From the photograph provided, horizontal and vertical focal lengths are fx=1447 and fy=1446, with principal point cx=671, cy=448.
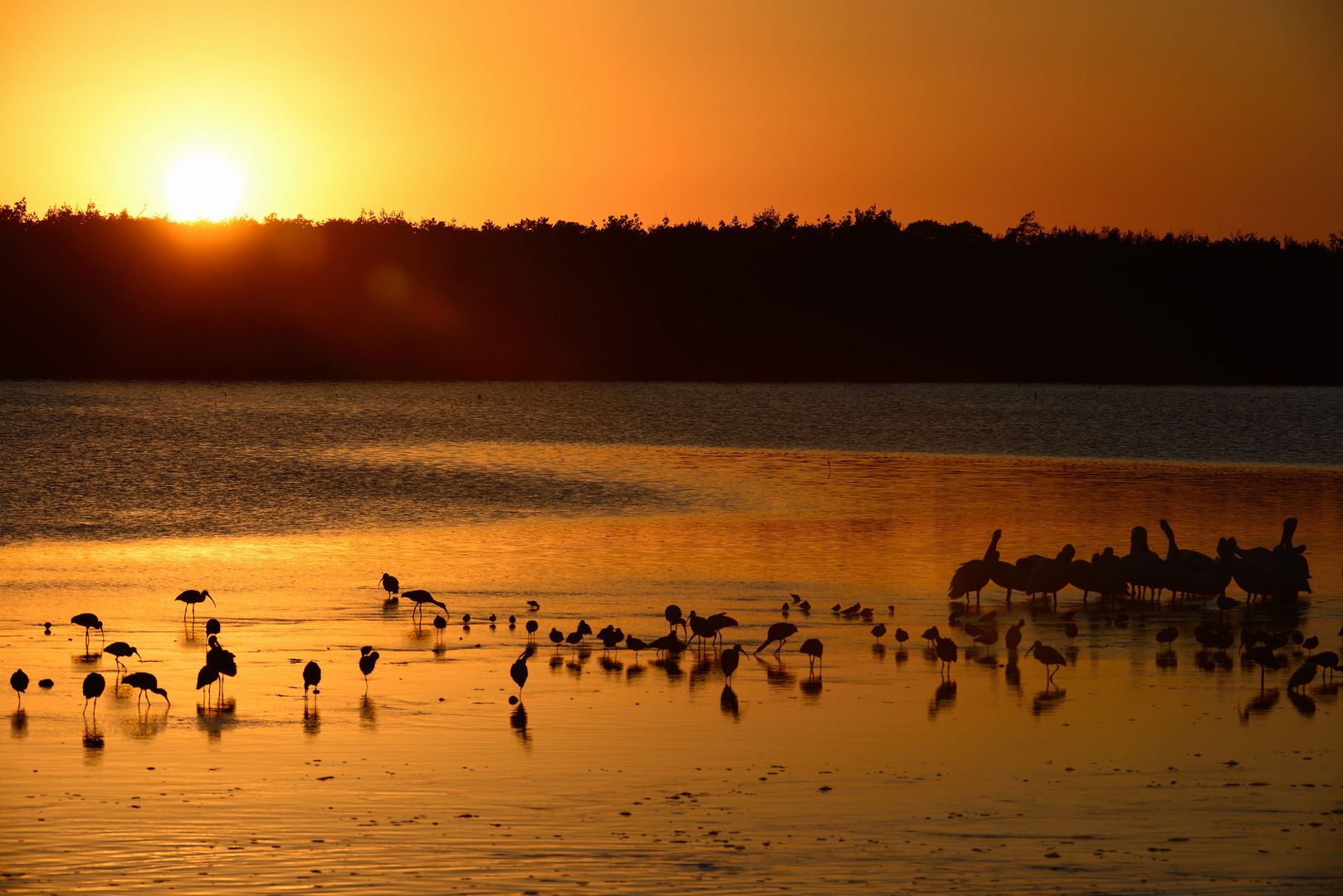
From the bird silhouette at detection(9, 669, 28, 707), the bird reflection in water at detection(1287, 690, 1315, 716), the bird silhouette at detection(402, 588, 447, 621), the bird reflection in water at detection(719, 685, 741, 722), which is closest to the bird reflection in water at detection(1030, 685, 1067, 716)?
the bird reflection in water at detection(1287, 690, 1315, 716)

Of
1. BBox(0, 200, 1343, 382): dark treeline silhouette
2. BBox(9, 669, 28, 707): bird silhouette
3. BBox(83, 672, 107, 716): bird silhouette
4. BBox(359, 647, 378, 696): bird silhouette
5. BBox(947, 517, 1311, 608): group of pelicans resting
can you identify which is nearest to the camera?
BBox(83, 672, 107, 716): bird silhouette

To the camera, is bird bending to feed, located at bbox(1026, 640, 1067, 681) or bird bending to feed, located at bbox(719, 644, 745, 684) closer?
bird bending to feed, located at bbox(719, 644, 745, 684)

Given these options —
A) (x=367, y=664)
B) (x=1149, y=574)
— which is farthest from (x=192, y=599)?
(x=1149, y=574)

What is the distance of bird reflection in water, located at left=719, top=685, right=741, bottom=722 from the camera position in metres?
9.88

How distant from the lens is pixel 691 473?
31359 mm

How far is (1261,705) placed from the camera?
10.3 metres

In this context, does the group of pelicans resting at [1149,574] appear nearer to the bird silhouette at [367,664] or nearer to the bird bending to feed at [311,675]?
the bird silhouette at [367,664]

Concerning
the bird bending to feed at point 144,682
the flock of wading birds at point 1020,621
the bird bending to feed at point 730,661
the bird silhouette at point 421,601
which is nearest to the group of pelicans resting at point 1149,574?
the flock of wading birds at point 1020,621

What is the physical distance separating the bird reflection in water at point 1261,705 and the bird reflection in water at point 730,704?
11.1 feet

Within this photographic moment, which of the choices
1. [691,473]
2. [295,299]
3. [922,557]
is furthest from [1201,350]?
[922,557]

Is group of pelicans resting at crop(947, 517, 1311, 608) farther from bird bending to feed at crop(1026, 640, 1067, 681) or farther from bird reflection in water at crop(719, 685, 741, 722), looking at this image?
bird reflection in water at crop(719, 685, 741, 722)

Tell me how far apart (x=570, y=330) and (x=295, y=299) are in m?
19.3

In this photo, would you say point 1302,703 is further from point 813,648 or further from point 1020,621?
point 1020,621

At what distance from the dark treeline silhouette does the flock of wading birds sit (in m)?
80.4
